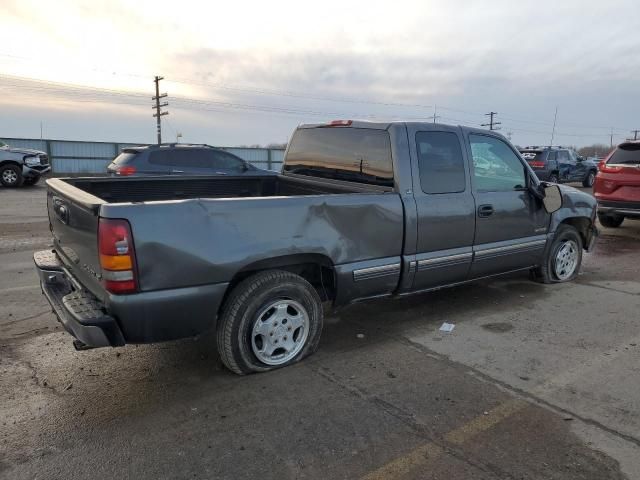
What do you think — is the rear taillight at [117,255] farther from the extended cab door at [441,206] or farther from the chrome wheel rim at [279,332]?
the extended cab door at [441,206]

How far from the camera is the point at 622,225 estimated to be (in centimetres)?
1127

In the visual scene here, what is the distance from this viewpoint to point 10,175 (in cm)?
1723

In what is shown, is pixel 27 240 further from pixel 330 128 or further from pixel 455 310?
pixel 455 310

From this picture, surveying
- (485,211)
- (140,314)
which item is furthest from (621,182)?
(140,314)

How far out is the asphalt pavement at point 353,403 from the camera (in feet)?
8.68

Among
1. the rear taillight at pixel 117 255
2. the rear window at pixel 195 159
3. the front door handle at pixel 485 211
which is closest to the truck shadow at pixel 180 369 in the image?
the rear taillight at pixel 117 255

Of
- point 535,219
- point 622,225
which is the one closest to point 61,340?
point 535,219

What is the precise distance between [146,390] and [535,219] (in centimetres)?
416

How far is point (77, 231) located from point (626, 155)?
9734mm

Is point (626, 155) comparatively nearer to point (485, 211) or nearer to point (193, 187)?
point (485, 211)

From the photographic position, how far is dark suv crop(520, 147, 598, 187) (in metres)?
20.9

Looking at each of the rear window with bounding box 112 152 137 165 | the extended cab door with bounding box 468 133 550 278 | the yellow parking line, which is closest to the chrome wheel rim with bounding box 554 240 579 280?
the extended cab door with bounding box 468 133 550 278

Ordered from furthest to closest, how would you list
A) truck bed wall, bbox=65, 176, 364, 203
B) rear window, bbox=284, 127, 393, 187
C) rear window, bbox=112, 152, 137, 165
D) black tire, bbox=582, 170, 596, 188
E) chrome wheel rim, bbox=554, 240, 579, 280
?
black tire, bbox=582, 170, 596, 188, rear window, bbox=112, 152, 137, 165, chrome wheel rim, bbox=554, 240, 579, 280, truck bed wall, bbox=65, 176, 364, 203, rear window, bbox=284, 127, 393, 187

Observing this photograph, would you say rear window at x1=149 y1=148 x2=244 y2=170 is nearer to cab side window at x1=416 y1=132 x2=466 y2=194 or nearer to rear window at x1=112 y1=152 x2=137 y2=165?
rear window at x1=112 y1=152 x2=137 y2=165
